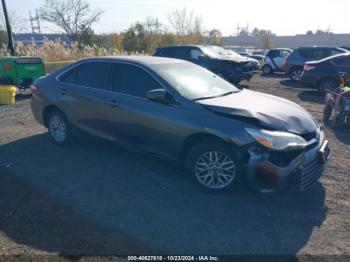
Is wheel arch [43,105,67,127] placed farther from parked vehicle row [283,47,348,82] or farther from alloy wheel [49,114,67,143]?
parked vehicle row [283,47,348,82]

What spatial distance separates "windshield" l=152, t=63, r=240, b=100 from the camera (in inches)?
170

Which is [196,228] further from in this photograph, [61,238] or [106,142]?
[106,142]

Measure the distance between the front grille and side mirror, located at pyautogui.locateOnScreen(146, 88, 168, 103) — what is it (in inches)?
76.7

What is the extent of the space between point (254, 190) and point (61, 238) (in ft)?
7.23

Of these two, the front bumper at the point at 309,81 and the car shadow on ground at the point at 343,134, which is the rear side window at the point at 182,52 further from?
the car shadow on ground at the point at 343,134

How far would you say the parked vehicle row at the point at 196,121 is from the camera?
3605mm

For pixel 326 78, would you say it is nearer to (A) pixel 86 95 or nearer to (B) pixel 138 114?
(B) pixel 138 114

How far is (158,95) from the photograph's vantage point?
4.09m

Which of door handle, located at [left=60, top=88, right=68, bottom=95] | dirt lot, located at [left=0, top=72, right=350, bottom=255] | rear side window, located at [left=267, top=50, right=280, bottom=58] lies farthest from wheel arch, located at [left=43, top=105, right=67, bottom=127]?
rear side window, located at [left=267, top=50, right=280, bottom=58]

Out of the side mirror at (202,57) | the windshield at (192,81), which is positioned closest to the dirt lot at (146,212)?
the windshield at (192,81)

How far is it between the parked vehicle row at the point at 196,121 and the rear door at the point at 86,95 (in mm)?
16

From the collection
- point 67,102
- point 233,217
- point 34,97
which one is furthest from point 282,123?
point 34,97

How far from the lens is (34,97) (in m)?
6.10

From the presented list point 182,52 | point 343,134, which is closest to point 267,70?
point 182,52
